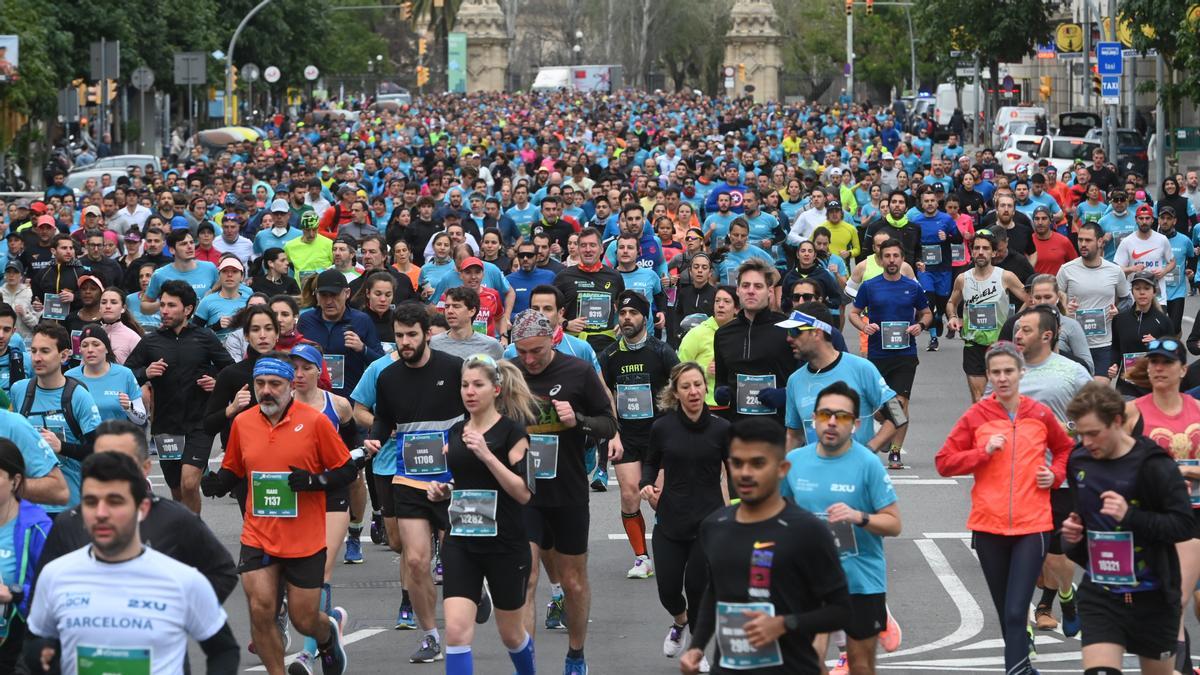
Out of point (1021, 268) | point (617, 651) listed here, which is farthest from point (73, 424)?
point (1021, 268)

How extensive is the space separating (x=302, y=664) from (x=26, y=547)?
96.9 inches

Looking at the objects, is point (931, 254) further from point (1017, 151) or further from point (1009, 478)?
point (1017, 151)

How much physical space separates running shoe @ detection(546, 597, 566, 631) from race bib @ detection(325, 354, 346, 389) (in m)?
2.31

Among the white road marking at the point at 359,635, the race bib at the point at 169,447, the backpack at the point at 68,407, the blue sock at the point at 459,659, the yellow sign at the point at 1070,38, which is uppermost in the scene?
the yellow sign at the point at 1070,38

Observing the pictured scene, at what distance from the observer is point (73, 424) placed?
32.7ft

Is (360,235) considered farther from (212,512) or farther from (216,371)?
(216,371)

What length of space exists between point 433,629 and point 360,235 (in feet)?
34.8

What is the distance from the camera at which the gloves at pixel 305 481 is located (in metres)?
9.21

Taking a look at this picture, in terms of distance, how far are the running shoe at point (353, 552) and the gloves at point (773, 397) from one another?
2881 millimetres

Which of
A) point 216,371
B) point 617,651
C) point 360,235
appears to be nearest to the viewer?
point 617,651

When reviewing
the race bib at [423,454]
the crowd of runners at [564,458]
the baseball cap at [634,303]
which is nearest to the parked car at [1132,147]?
the crowd of runners at [564,458]

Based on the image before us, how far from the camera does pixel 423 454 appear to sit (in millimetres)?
9828

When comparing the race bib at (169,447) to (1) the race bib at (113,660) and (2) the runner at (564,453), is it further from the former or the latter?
(1) the race bib at (113,660)

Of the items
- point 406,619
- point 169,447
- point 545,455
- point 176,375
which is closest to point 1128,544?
point 545,455
